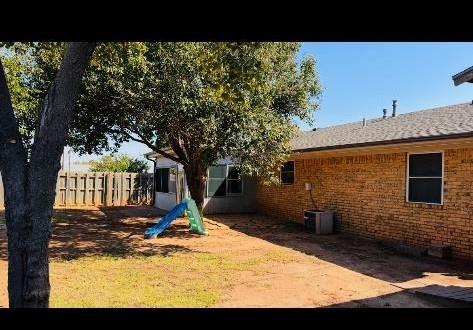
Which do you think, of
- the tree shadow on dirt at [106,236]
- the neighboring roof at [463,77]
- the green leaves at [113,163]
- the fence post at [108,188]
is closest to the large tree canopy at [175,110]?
the tree shadow on dirt at [106,236]

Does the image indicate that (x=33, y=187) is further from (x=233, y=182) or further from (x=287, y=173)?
(x=233, y=182)

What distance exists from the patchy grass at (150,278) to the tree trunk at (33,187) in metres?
2.56

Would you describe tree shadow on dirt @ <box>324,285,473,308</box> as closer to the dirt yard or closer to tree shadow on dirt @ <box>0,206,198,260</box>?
the dirt yard

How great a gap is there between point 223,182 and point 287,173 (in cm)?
364

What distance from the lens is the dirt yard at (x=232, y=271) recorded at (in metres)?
6.62

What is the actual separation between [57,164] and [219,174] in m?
17.0

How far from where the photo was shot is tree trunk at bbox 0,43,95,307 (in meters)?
3.64

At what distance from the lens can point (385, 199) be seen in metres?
12.6

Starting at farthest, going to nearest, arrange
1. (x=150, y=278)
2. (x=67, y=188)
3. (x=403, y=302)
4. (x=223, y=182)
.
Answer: (x=67, y=188)
(x=223, y=182)
(x=150, y=278)
(x=403, y=302)

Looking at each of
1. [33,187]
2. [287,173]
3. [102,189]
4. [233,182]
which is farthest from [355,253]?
[102,189]
